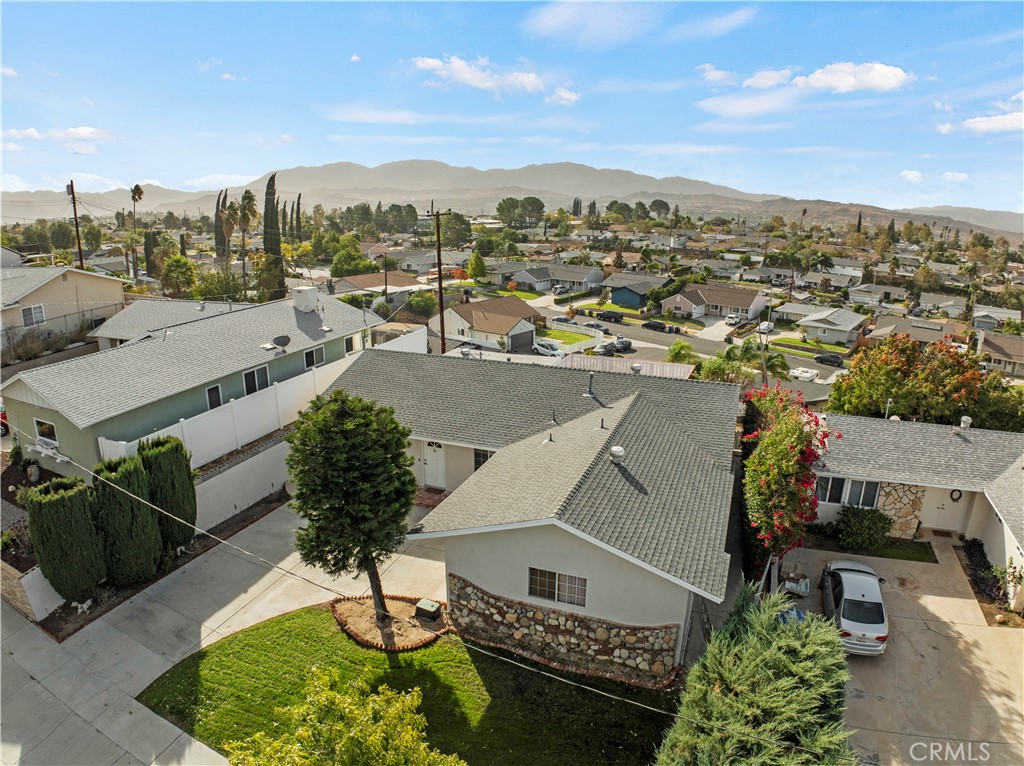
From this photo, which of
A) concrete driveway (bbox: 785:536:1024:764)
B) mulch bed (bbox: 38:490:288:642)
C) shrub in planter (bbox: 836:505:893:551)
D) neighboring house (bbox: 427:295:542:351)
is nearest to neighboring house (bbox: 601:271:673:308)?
neighboring house (bbox: 427:295:542:351)

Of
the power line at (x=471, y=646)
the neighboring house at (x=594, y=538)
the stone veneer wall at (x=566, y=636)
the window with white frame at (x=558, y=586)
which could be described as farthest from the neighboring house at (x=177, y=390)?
the window with white frame at (x=558, y=586)

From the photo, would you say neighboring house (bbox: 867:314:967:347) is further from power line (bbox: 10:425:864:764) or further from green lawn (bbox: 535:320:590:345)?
power line (bbox: 10:425:864:764)

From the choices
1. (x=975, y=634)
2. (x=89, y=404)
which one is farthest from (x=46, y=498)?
(x=975, y=634)

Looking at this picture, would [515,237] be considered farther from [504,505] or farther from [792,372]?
[504,505]

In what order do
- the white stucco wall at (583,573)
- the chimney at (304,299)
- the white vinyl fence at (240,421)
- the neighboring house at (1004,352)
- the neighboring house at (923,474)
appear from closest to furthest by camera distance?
1. the white stucco wall at (583,573)
2. the neighboring house at (923,474)
3. the white vinyl fence at (240,421)
4. the chimney at (304,299)
5. the neighboring house at (1004,352)

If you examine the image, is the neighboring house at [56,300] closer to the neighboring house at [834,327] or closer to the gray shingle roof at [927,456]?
the gray shingle roof at [927,456]

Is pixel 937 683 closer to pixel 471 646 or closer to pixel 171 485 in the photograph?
pixel 471 646

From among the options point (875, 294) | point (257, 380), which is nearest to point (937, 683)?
point (257, 380)
